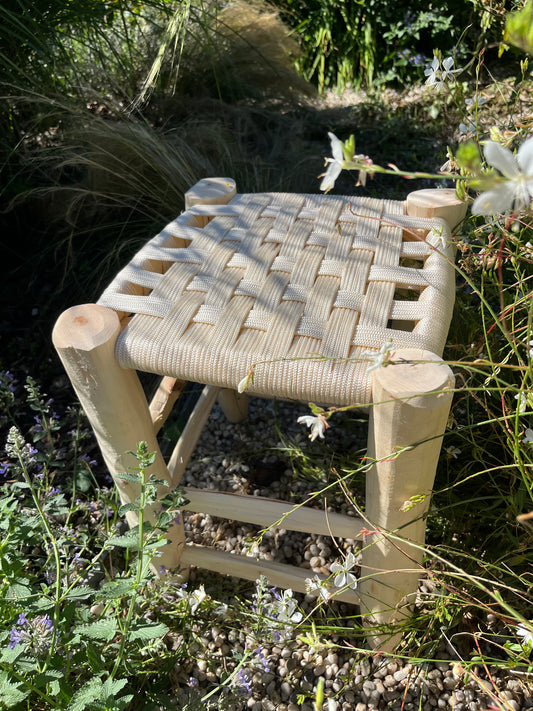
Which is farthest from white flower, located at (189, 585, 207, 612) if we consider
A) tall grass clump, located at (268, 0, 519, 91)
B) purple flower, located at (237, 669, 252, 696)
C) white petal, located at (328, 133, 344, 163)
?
tall grass clump, located at (268, 0, 519, 91)

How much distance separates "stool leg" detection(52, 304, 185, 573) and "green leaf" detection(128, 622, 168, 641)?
23cm

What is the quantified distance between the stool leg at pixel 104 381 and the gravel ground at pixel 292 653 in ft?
0.73

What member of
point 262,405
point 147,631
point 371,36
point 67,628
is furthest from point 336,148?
point 371,36

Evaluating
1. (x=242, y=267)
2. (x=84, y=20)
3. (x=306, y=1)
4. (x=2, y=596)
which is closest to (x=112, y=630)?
(x=2, y=596)

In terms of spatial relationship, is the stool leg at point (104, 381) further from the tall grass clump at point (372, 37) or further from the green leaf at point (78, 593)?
the tall grass clump at point (372, 37)

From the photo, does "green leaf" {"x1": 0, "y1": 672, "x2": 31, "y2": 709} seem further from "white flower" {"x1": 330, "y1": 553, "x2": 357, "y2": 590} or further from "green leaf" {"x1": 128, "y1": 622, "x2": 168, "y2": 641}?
"white flower" {"x1": 330, "y1": 553, "x2": 357, "y2": 590}

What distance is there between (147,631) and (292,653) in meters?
0.41

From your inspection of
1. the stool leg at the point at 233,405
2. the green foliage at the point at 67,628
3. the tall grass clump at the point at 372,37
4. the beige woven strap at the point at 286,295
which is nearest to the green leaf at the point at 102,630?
the green foliage at the point at 67,628

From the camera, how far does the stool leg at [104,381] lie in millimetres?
709

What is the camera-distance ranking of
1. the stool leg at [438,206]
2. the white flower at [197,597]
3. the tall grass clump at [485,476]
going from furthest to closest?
the stool leg at [438,206] < the white flower at [197,597] < the tall grass clump at [485,476]

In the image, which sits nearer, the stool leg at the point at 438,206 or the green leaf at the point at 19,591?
the green leaf at the point at 19,591

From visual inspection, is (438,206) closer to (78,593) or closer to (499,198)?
(499,198)

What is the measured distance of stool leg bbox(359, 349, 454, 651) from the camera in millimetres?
593

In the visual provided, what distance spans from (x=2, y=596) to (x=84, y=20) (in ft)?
5.13
